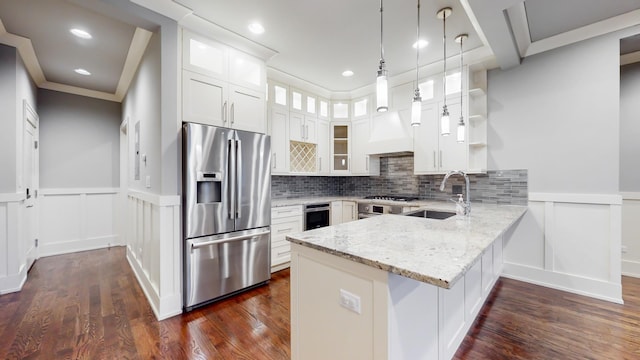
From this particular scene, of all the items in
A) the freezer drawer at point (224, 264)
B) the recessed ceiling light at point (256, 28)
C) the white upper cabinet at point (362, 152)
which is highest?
the recessed ceiling light at point (256, 28)

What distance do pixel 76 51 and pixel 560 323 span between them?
5596mm

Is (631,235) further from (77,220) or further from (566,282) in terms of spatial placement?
(77,220)

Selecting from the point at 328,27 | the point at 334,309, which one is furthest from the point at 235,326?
the point at 328,27

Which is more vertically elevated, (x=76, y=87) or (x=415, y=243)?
(x=76, y=87)

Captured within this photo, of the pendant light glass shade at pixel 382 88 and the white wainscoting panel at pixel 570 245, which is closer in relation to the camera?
the pendant light glass shade at pixel 382 88

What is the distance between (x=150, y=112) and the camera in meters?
2.57

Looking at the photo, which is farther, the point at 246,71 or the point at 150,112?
the point at 246,71

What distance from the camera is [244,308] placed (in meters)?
2.40

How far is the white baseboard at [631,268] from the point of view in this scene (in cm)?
300

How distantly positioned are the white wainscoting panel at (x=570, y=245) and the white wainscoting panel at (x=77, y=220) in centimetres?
621

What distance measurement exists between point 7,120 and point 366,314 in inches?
161

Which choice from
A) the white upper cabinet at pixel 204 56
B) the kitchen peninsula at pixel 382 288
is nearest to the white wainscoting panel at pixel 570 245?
the kitchen peninsula at pixel 382 288

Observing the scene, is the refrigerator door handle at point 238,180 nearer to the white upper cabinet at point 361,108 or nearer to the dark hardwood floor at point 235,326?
the dark hardwood floor at point 235,326

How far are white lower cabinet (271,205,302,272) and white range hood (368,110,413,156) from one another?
60.7 inches
